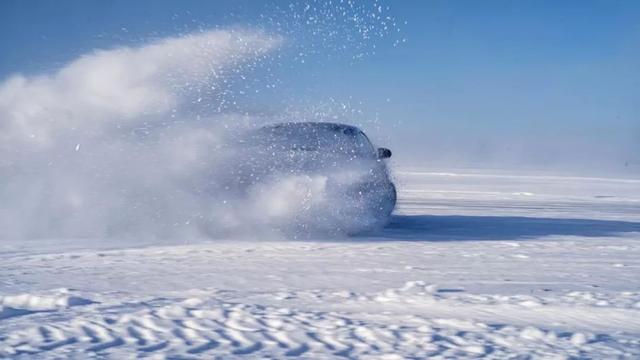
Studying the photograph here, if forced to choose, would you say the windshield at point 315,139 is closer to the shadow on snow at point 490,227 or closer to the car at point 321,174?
the car at point 321,174

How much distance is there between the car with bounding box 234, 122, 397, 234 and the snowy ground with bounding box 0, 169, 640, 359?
0.44 meters

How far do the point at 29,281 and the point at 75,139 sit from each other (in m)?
4.59

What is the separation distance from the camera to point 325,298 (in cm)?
537

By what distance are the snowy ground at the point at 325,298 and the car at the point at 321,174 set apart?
438mm

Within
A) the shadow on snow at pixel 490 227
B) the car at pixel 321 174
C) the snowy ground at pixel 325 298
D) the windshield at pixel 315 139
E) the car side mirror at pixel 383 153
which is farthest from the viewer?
the car side mirror at pixel 383 153

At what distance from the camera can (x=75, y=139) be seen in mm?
9969

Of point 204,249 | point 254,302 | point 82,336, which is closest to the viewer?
point 82,336

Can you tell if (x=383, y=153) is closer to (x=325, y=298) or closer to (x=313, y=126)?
(x=313, y=126)

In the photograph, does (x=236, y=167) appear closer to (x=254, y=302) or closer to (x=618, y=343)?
(x=254, y=302)

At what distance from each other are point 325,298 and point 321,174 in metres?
3.65

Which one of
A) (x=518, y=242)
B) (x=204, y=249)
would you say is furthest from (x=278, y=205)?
(x=518, y=242)

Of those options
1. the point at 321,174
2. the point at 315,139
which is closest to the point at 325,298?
the point at 321,174

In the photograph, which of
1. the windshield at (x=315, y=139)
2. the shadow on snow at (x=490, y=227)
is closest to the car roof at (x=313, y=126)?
the windshield at (x=315, y=139)

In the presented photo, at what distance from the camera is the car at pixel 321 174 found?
8.77m
